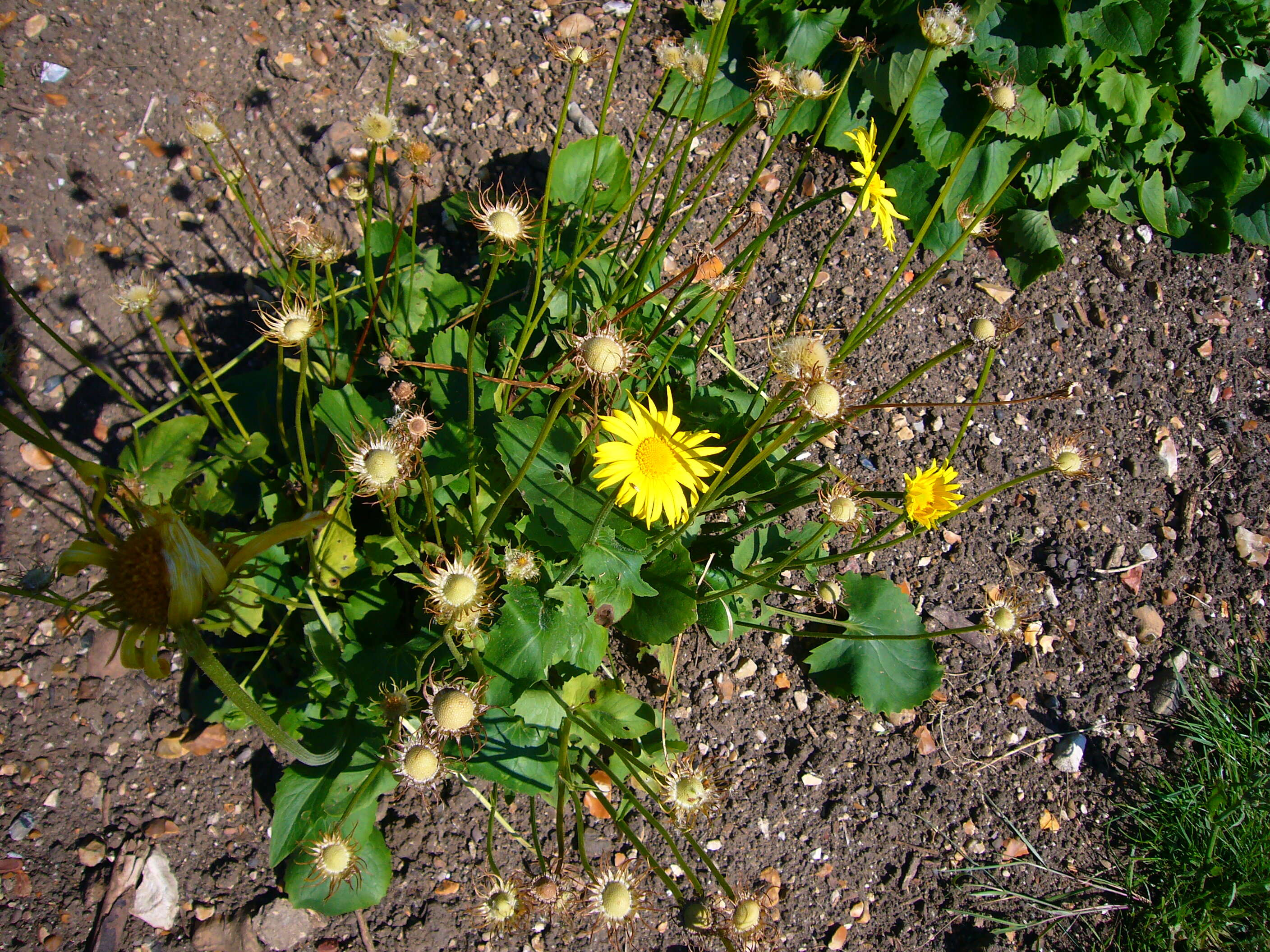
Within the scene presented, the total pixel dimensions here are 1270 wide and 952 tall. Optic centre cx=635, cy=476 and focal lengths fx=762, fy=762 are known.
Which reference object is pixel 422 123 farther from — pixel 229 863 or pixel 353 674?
pixel 229 863

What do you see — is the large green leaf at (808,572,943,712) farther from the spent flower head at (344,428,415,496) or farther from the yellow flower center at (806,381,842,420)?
the spent flower head at (344,428,415,496)

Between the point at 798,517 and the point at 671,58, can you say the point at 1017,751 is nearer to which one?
the point at 798,517

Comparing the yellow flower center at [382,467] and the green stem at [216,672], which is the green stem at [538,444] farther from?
the green stem at [216,672]

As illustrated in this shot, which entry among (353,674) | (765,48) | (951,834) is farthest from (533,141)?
(951,834)

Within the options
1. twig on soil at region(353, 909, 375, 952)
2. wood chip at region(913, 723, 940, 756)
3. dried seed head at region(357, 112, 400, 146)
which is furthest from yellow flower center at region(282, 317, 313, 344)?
wood chip at region(913, 723, 940, 756)

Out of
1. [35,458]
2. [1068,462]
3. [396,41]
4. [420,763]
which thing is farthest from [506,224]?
[35,458]

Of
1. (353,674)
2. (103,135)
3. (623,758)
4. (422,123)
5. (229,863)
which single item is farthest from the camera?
(422,123)
